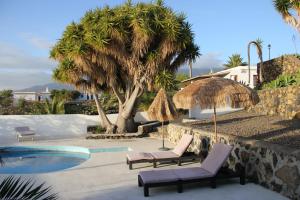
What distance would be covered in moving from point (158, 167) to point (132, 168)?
0.82 meters

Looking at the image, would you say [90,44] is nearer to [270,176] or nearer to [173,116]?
[173,116]

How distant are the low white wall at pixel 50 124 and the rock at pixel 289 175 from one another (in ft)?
49.4

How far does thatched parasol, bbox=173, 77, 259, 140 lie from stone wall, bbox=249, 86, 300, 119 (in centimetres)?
539

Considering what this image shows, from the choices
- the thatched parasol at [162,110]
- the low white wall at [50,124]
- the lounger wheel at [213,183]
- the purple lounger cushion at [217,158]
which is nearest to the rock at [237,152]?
the purple lounger cushion at [217,158]

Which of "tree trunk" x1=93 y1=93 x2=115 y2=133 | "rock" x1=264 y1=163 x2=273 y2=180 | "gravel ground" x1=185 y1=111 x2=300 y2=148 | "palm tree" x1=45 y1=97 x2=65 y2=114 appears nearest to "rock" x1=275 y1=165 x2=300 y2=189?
"rock" x1=264 y1=163 x2=273 y2=180

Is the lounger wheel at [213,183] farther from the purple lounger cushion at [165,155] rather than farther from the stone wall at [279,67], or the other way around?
the stone wall at [279,67]

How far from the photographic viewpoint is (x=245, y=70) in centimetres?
3334

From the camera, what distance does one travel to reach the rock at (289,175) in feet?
22.6

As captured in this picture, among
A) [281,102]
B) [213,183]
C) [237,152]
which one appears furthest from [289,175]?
[281,102]

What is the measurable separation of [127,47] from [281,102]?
8776mm

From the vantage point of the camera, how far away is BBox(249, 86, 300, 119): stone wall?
1405 cm

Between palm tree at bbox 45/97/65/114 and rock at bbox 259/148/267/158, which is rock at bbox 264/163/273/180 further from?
palm tree at bbox 45/97/65/114

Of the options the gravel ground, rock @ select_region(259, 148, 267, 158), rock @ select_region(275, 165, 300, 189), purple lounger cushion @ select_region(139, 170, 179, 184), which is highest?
the gravel ground

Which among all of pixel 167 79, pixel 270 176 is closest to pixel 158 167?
pixel 270 176
